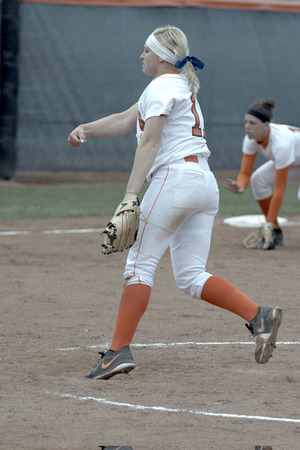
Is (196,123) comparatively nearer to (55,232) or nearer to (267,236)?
(267,236)

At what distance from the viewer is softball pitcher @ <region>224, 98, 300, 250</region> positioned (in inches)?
347

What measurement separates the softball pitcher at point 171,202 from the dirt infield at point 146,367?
252 millimetres

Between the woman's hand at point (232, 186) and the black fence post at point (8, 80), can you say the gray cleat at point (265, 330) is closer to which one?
the woman's hand at point (232, 186)

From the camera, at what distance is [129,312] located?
453cm

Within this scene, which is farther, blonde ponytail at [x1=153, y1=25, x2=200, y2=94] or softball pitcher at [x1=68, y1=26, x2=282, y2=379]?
blonde ponytail at [x1=153, y1=25, x2=200, y2=94]

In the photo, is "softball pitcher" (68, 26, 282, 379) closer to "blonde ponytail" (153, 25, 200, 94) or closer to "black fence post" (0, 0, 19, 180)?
"blonde ponytail" (153, 25, 200, 94)

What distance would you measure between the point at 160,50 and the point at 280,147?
4484 mm

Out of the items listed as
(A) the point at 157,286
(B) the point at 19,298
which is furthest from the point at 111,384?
A: (A) the point at 157,286

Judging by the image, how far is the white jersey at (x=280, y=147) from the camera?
29.3 feet

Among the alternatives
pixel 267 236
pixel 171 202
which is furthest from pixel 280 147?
pixel 171 202

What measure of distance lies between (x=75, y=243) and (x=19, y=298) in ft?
9.67

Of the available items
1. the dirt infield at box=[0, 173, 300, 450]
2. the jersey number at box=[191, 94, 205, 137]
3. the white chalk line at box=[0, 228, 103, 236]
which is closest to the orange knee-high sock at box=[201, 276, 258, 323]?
the dirt infield at box=[0, 173, 300, 450]

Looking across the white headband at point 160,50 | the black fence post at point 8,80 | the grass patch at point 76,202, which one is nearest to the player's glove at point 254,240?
the grass patch at point 76,202


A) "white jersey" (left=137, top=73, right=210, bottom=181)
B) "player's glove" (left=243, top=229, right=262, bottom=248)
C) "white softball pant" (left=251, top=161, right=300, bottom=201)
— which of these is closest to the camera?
"white jersey" (left=137, top=73, right=210, bottom=181)
